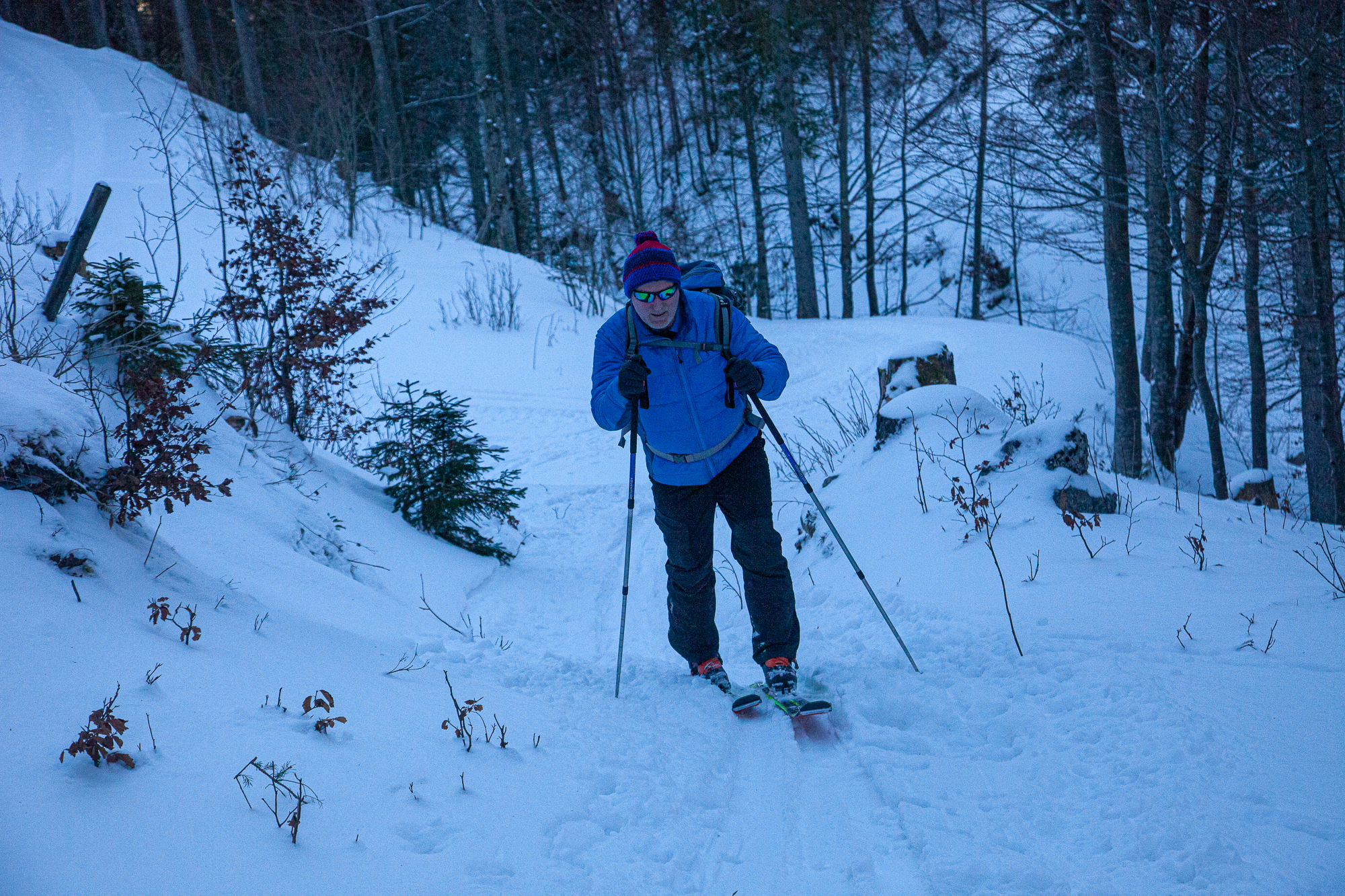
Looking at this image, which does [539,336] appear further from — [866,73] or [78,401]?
[866,73]

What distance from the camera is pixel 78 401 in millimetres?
3732

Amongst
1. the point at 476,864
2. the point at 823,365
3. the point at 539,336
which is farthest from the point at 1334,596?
the point at 539,336

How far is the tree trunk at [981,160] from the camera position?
7598mm

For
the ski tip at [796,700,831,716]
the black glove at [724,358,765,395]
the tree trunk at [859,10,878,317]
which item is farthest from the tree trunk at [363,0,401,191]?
the ski tip at [796,700,831,716]

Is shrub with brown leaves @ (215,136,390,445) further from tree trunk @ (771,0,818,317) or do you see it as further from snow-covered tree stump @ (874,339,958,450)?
tree trunk @ (771,0,818,317)

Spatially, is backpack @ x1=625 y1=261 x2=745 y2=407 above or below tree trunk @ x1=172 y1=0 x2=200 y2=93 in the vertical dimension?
below

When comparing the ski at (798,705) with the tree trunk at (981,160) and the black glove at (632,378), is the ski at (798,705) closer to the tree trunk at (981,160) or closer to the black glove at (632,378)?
the black glove at (632,378)

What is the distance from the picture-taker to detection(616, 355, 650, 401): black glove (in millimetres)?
3355

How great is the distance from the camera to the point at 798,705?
335 cm

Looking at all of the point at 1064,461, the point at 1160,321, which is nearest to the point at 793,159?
the point at 1160,321

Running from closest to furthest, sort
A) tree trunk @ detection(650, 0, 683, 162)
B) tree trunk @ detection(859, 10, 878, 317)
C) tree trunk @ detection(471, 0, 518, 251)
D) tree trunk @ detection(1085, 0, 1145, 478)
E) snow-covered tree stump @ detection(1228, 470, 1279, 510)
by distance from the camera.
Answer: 1. tree trunk @ detection(1085, 0, 1145, 478)
2. snow-covered tree stump @ detection(1228, 470, 1279, 510)
3. tree trunk @ detection(471, 0, 518, 251)
4. tree trunk @ detection(859, 10, 878, 317)
5. tree trunk @ detection(650, 0, 683, 162)

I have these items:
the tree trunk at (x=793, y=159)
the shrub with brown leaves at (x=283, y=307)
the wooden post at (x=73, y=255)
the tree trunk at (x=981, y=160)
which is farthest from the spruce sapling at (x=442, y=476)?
the tree trunk at (x=793, y=159)

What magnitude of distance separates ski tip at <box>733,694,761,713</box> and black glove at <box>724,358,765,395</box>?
1313 millimetres

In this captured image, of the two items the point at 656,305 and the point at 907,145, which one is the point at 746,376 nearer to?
the point at 656,305
